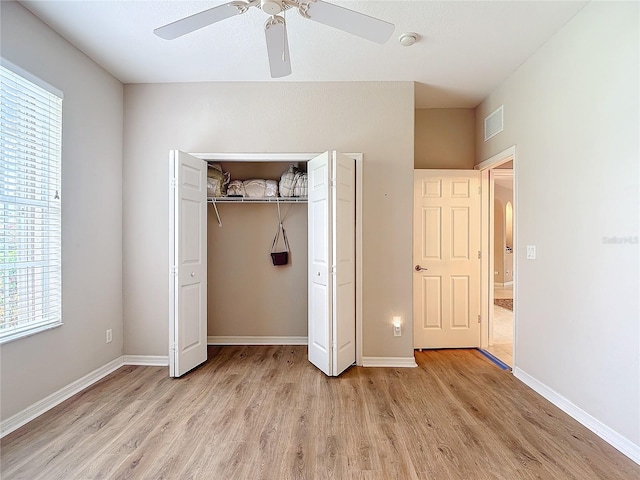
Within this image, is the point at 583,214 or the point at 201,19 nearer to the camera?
the point at 201,19

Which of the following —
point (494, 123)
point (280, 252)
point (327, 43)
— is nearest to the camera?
point (327, 43)

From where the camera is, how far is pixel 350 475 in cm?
171

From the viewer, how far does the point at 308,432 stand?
2.10 meters

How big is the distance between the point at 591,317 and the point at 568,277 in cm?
32

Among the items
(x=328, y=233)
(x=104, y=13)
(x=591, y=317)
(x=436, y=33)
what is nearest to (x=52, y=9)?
(x=104, y=13)

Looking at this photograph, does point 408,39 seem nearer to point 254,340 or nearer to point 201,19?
point 201,19

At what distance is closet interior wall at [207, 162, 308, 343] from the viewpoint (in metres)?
3.84

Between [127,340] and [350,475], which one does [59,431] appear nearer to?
[127,340]

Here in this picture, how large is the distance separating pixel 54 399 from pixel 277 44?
3.03 meters

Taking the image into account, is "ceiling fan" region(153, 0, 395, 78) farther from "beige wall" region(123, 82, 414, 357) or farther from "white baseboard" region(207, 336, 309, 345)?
"white baseboard" region(207, 336, 309, 345)

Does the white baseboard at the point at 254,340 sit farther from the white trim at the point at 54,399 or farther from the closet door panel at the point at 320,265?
the white trim at the point at 54,399

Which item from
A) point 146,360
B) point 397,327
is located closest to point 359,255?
point 397,327

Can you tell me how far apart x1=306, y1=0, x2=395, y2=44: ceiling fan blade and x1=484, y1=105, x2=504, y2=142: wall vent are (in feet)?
6.90

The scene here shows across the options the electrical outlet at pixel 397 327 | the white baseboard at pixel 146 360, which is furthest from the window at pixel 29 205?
the electrical outlet at pixel 397 327
